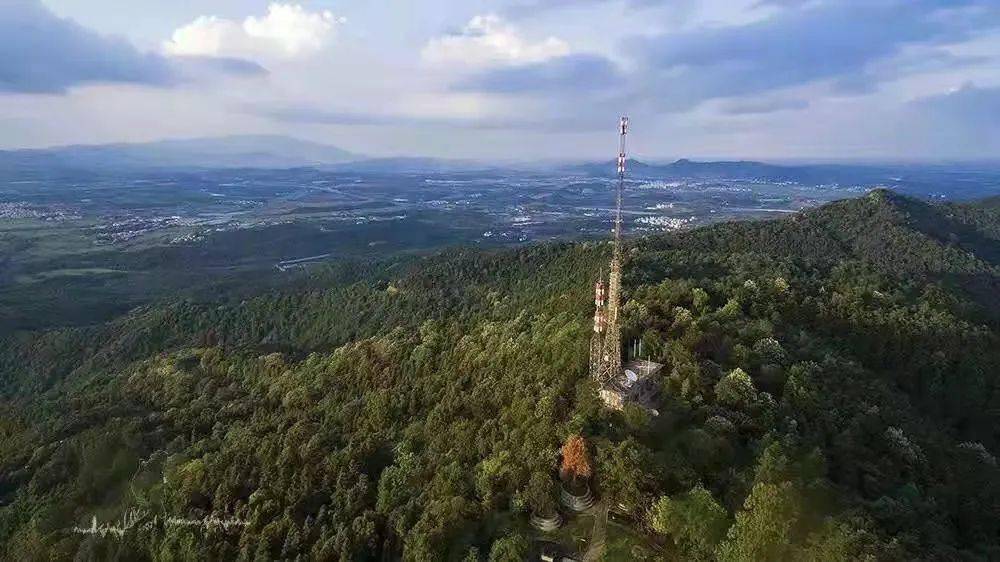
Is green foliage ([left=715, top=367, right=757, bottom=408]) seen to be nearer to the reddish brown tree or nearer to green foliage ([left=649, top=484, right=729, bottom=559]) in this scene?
green foliage ([left=649, top=484, right=729, bottom=559])

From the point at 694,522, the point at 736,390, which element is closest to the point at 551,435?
the point at 694,522

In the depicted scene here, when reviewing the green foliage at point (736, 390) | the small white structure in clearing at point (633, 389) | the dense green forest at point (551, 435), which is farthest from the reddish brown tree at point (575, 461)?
the green foliage at point (736, 390)

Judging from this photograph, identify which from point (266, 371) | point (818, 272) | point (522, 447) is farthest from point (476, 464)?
point (818, 272)

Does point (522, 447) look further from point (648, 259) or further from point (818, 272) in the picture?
point (818, 272)

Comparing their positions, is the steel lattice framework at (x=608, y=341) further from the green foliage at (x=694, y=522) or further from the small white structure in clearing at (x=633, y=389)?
the green foliage at (x=694, y=522)

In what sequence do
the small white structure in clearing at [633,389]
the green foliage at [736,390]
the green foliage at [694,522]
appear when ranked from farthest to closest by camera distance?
the green foliage at [736,390] < the small white structure in clearing at [633,389] < the green foliage at [694,522]

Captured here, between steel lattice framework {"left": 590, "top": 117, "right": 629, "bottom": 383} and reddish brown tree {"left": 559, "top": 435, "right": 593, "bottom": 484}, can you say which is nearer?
reddish brown tree {"left": 559, "top": 435, "right": 593, "bottom": 484}

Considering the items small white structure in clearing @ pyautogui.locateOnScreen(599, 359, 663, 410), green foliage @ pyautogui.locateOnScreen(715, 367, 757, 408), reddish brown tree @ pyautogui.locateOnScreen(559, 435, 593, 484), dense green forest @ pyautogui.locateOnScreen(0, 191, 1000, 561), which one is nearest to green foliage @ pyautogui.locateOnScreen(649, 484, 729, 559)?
dense green forest @ pyautogui.locateOnScreen(0, 191, 1000, 561)
